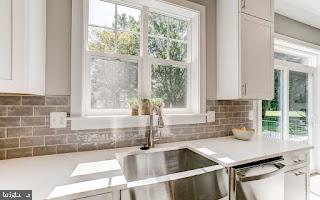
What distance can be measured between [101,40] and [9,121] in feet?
3.05

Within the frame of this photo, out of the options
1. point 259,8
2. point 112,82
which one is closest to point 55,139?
point 112,82

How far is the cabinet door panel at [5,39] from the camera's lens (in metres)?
0.91

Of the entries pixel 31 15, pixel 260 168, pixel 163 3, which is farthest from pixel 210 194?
pixel 163 3

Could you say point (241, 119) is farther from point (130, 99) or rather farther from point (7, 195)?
point (7, 195)

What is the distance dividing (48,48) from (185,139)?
1.44 meters

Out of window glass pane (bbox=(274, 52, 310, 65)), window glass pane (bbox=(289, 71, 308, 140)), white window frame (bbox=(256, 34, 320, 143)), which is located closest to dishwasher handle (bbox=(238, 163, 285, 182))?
white window frame (bbox=(256, 34, 320, 143))

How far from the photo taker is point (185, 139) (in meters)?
1.90

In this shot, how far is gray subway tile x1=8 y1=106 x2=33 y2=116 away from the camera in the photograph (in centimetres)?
124

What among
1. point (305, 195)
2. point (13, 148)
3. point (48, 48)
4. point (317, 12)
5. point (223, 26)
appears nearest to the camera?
point (13, 148)

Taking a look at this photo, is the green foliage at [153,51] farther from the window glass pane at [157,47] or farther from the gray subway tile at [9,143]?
the gray subway tile at [9,143]

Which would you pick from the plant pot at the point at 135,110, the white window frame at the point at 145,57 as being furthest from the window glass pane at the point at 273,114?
the plant pot at the point at 135,110

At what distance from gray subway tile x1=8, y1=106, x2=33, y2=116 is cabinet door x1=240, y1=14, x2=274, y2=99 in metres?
1.83

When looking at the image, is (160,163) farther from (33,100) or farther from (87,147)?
(33,100)

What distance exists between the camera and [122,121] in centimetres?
158
